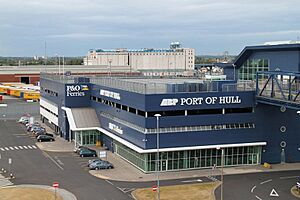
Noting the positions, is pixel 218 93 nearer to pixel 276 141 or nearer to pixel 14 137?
pixel 276 141

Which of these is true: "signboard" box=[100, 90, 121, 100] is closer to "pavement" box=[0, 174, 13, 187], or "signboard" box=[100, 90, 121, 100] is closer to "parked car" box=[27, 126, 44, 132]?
"pavement" box=[0, 174, 13, 187]

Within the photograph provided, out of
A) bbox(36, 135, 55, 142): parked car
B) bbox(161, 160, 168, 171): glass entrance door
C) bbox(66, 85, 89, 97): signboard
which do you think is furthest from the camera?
bbox(66, 85, 89, 97): signboard

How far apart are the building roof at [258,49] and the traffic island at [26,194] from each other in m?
33.1

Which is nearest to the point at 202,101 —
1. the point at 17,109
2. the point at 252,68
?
the point at 252,68

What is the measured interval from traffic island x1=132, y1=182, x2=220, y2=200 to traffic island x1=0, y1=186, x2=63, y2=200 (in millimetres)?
6909

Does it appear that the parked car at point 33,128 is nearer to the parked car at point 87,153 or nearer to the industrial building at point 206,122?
the parked car at point 87,153

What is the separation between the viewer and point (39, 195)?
38.2m

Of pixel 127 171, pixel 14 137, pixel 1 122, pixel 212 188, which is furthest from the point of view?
pixel 1 122

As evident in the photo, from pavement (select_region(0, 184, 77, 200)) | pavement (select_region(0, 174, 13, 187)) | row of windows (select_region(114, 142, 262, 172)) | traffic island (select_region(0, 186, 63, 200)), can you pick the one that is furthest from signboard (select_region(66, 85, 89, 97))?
traffic island (select_region(0, 186, 63, 200))

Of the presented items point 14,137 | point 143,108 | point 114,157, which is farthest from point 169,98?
point 14,137

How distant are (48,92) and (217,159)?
40.3 metres

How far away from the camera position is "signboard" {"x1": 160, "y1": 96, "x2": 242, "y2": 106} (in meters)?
46.8

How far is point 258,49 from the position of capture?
62562 mm

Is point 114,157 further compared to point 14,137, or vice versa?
point 14,137
